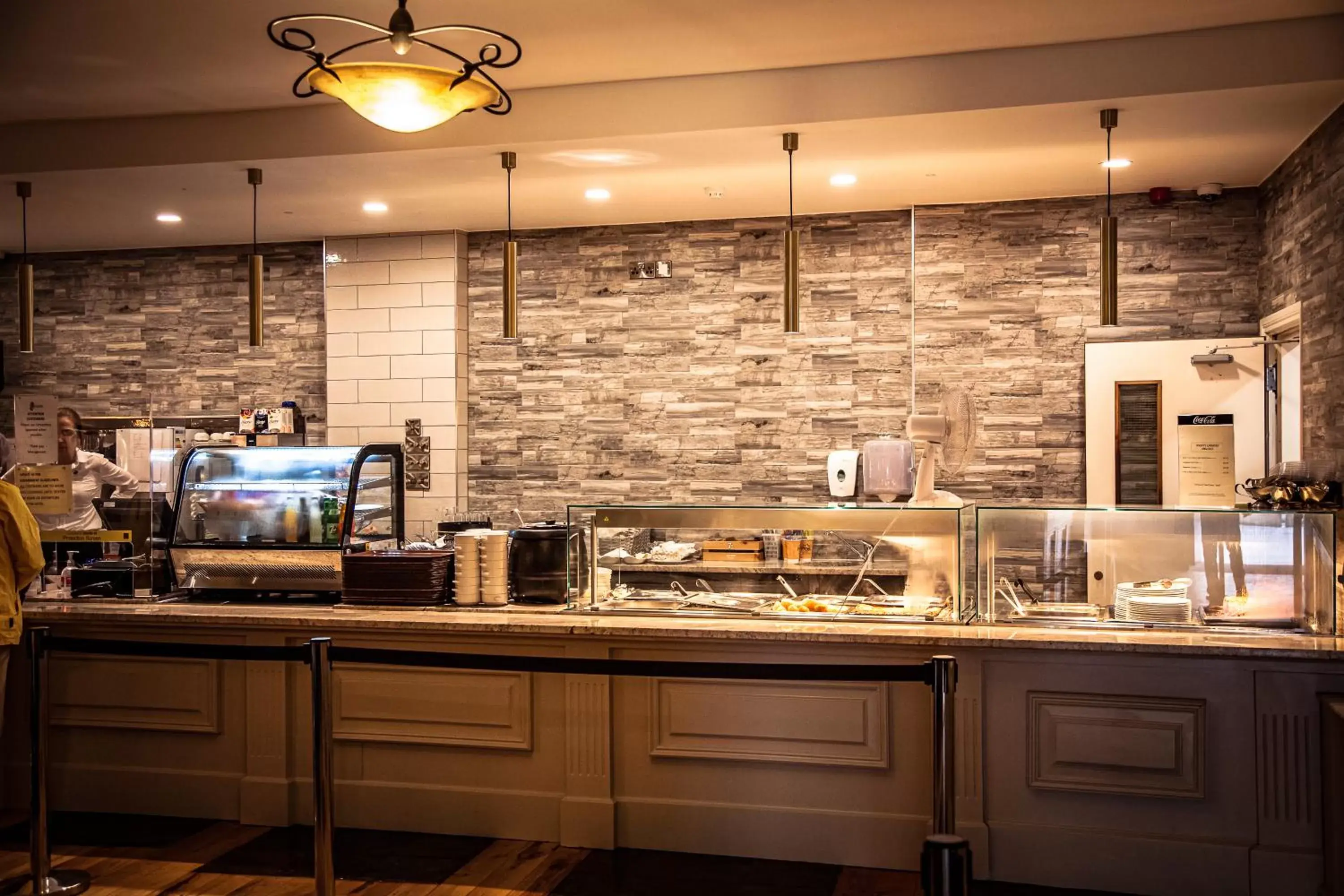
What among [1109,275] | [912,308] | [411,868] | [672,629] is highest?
[912,308]

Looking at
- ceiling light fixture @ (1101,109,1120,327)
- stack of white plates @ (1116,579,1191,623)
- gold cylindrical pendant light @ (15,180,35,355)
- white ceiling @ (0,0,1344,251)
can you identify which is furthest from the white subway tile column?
stack of white plates @ (1116,579,1191,623)

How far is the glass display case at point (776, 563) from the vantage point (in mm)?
3934

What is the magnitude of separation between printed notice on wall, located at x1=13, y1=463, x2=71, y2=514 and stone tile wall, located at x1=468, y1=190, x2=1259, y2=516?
2841 mm

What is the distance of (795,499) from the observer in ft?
22.7

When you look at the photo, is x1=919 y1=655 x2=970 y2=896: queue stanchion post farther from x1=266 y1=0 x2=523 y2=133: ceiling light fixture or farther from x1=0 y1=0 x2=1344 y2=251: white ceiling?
x1=0 y1=0 x2=1344 y2=251: white ceiling

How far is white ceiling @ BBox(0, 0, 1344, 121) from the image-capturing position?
13.8 ft

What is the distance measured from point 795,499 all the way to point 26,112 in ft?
15.1

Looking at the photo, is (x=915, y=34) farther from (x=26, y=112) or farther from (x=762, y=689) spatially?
(x=26, y=112)

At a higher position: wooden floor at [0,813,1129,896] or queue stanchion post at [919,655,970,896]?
queue stanchion post at [919,655,970,896]

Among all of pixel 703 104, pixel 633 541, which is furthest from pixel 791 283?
pixel 633 541

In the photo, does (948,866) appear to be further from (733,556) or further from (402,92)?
(402,92)

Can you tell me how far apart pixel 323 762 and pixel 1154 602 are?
2780 millimetres

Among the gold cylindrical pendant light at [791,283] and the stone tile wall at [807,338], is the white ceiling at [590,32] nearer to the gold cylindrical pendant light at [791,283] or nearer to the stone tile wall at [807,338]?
the gold cylindrical pendant light at [791,283]

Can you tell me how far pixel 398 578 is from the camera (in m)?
4.51
